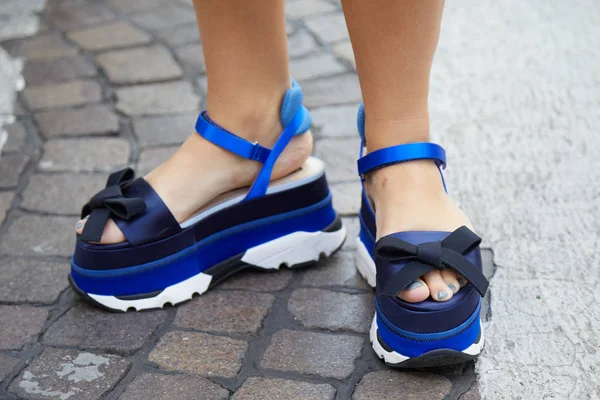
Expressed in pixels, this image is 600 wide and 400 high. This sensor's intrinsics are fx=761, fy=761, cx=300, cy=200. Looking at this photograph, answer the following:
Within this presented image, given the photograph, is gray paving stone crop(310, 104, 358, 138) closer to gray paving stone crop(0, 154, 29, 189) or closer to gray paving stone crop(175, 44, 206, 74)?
gray paving stone crop(175, 44, 206, 74)

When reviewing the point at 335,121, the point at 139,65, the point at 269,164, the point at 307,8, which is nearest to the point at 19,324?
the point at 269,164

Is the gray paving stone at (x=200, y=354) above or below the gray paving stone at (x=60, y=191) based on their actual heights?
above

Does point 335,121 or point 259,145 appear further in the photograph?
point 335,121

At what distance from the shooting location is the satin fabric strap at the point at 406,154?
1.43 meters

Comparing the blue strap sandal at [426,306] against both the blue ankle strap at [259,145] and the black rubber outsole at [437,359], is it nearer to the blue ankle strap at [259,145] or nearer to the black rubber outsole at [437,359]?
the black rubber outsole at [437,359]

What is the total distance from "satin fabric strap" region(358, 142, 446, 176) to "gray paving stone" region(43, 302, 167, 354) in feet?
1.79

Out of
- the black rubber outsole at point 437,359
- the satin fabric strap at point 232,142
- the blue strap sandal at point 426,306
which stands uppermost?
the satin fabric strap at point 232,142

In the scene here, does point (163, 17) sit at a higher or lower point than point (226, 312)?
lower

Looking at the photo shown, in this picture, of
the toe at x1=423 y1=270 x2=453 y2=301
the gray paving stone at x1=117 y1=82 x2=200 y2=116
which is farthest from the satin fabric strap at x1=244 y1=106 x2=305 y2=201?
the gray paving stone at x1=117 y1=82 x2=200 y2=116

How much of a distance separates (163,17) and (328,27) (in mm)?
744

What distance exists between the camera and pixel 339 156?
220cm

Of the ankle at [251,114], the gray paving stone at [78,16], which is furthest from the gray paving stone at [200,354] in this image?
the gray paving stone at [78,16]

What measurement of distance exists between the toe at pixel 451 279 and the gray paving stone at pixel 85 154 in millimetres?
1208

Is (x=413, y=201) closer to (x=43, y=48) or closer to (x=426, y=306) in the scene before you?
(x=426, y=306)
